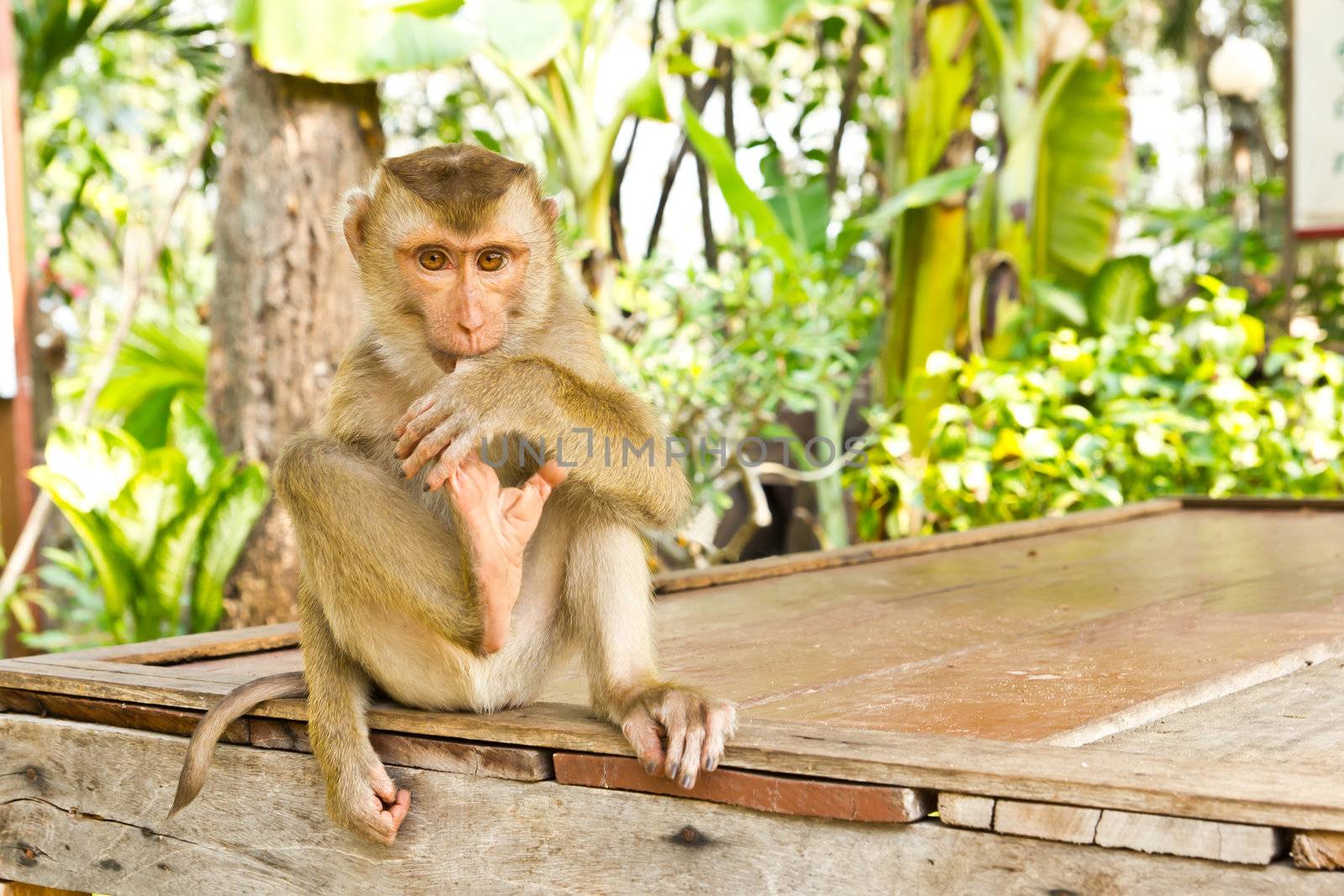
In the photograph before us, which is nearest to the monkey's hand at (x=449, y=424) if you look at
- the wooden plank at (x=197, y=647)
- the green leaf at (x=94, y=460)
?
the wooden plank at (x=197, y=647)

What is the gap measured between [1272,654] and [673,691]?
3.47 ft

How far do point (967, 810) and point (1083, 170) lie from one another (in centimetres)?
522

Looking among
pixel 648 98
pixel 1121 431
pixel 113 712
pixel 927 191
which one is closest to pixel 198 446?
pixel 648 98

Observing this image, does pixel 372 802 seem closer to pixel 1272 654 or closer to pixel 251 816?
pixel 251 816

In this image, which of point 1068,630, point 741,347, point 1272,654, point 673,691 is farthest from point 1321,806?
point 741,347

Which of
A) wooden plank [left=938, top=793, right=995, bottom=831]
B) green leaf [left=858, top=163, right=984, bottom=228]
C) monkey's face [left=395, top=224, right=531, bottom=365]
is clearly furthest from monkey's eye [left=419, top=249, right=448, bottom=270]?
green leaf [left=858, top=163, right=984, bottom=228]

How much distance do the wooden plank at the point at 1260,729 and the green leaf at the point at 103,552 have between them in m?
3.32

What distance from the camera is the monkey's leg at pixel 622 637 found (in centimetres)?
170

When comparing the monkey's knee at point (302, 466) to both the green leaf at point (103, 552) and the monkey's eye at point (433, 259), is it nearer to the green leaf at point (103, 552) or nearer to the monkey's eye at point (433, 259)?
the monkey's eye at point (433, 259)

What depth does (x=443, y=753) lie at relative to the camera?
74.4 inches

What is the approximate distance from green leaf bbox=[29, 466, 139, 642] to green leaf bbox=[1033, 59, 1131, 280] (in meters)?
4.02

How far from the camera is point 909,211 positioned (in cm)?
591

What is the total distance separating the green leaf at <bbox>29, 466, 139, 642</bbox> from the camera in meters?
4.15

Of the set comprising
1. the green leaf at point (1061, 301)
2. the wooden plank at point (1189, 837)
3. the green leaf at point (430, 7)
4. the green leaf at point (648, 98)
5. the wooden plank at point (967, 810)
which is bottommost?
the wooden plank at point (967, 810)
